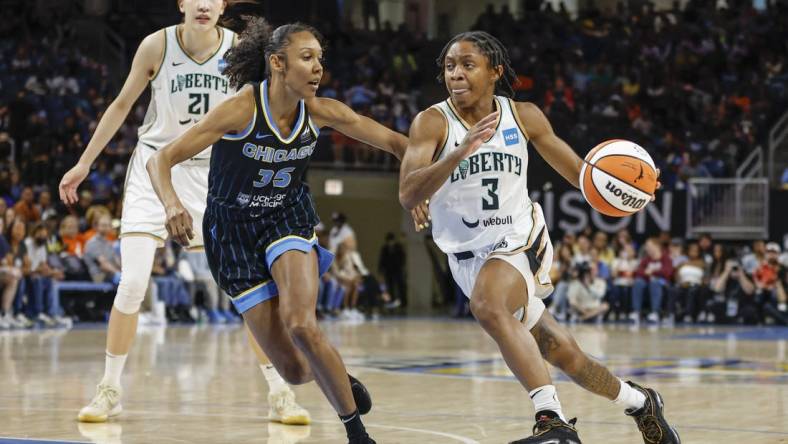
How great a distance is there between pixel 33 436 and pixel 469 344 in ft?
24.8

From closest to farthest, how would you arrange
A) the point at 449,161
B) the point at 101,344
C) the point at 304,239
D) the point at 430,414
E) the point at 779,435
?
the point at 449,161 → the point at 304,239 → the point at 779,435 → the point at 430,414 → the point at 101,344

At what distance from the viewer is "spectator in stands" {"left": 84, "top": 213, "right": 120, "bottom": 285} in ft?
50.1

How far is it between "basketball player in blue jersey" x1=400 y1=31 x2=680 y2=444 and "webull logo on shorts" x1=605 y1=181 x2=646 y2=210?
0.69 ft

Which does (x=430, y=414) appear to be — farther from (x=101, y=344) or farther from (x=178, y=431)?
(x=101, y=344)

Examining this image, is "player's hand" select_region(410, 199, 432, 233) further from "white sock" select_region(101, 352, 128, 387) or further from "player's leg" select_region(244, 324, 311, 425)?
"white sock" select_region(101, 352, 128, 387)

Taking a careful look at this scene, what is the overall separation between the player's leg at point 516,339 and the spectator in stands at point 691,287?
43.4ft

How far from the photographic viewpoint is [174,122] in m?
6.56

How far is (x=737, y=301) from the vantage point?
687 inches

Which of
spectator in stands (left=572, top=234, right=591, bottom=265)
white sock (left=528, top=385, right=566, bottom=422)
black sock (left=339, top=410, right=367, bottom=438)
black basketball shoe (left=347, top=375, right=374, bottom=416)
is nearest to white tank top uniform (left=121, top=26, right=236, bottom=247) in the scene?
black basketball shoe (left=347, top=375, right=374, bottom=416)

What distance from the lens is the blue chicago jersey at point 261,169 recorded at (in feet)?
17.0

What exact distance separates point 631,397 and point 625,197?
0.88 meters

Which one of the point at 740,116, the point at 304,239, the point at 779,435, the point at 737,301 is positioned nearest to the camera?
the point at 304,239

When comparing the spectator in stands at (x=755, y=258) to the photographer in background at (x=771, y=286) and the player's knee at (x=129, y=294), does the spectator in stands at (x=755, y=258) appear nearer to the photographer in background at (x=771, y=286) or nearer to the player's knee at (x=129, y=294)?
the photographer in background at (x=771, y=286)

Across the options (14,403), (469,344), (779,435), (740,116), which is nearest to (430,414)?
(779,435)
